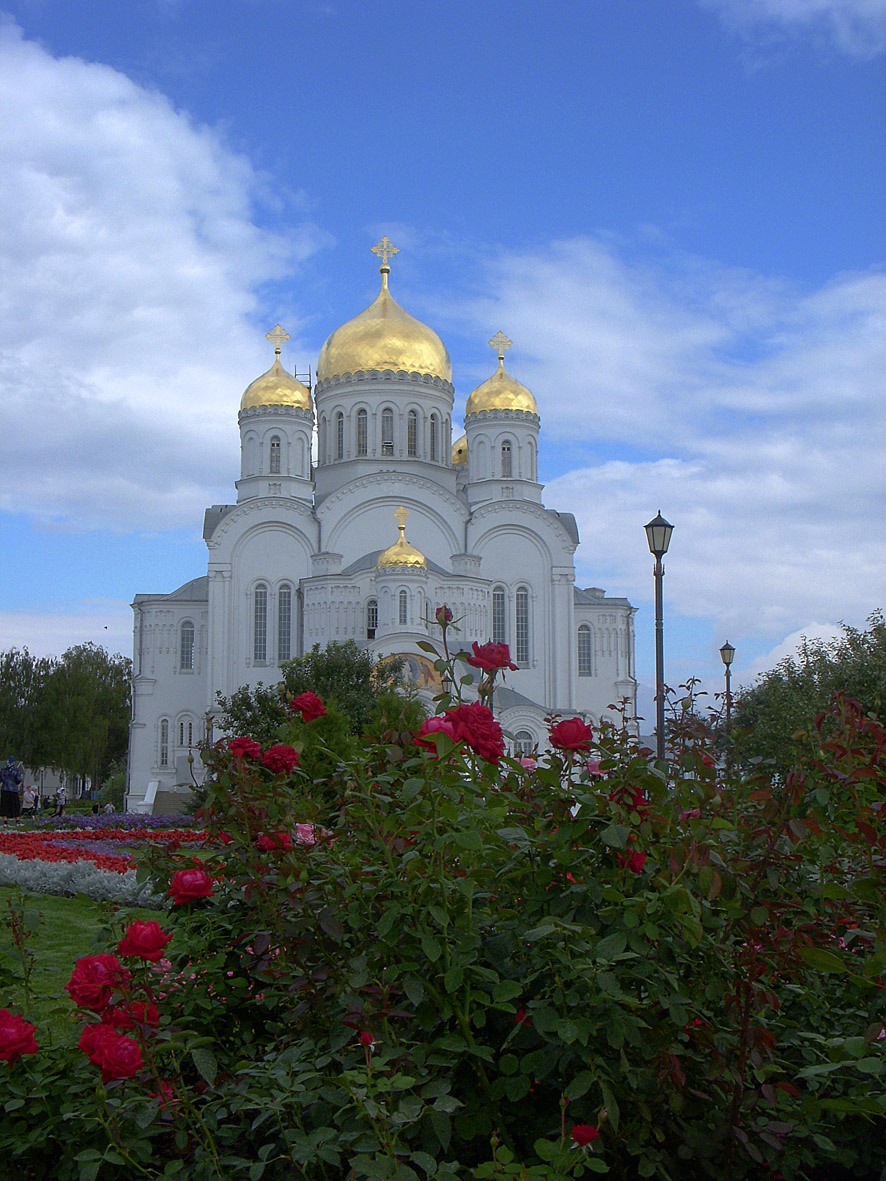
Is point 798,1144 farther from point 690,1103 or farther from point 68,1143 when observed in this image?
point 68,1143

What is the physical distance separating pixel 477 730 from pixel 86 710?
50396 millimetres

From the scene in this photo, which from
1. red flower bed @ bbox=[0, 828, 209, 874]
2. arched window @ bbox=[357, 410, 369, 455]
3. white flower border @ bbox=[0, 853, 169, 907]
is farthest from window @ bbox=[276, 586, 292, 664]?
white flower border @ bbox=[0, 853, 169, 907]

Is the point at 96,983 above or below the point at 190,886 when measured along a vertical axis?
below

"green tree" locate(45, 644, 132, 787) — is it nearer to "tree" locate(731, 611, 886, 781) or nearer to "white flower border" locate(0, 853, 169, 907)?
"tree" locate(731, 611, 886, 781)

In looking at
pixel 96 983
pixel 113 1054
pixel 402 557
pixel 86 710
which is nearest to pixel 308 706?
pixel 96 983

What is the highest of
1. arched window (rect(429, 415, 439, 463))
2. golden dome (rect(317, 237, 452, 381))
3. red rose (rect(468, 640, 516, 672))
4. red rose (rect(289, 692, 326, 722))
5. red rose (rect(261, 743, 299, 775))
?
golden dome (rect(317, 237, 452, 381))

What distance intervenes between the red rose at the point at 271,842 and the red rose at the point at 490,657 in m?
0.83

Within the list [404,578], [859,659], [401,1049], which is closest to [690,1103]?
[401,1049]

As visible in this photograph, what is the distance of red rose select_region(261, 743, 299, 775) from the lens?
377 cm

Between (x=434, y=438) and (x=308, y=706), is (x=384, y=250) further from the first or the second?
(x=308, y=706)

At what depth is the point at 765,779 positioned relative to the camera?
11.1 feet

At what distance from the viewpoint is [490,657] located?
3.39 meters

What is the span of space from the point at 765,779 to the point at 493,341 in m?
41.2

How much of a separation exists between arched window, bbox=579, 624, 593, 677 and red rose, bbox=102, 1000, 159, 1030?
3801 cm
